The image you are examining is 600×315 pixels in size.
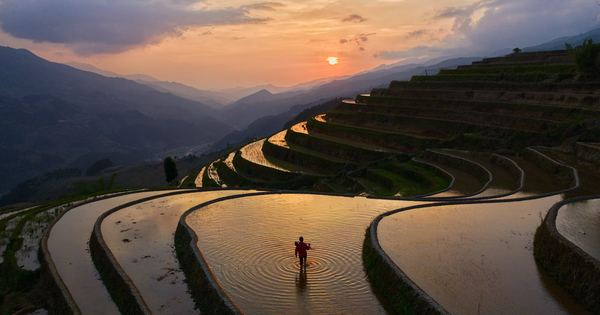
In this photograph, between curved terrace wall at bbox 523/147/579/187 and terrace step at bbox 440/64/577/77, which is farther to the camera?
terrace step at bbox 440/64/577/77

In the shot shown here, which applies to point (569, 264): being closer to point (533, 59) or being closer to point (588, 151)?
point (588, 151)

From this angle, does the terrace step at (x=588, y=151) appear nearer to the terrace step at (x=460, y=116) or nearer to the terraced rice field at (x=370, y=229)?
the terraced rice field at (x=370, y=229)

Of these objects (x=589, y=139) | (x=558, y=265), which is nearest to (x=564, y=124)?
(x=589, y=139)

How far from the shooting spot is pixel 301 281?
945 centimetres

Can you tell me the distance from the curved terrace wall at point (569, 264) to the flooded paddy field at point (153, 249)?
879 cm

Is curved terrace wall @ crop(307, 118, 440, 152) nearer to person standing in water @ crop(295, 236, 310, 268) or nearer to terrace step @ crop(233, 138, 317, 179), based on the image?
terrace step @ crop(233, 138, 317, 179)

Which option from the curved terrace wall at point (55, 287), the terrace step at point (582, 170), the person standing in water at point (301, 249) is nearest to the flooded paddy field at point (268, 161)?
the terrace step at point (582, 170)

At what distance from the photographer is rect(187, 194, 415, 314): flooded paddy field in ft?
28.0

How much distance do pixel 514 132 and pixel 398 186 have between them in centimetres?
1059

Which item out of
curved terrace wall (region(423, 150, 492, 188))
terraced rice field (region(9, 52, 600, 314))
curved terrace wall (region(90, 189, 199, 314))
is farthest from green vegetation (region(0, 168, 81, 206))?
curved terrace wall (region(423, 150, 492, 188))

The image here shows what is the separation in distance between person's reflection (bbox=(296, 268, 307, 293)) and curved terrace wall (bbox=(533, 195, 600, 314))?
6041mm

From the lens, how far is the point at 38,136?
17075cm

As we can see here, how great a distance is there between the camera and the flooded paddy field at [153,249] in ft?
31.7

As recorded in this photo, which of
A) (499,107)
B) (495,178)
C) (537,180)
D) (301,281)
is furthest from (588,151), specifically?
(301,281)
